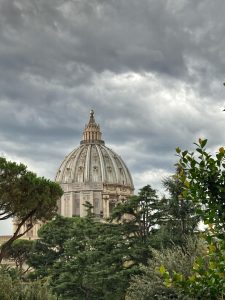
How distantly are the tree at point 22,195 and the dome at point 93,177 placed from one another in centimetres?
9569

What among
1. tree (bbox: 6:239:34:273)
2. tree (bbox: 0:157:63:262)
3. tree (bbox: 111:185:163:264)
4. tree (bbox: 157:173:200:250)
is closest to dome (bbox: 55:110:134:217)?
tree (bbox: 6:239:34:273)

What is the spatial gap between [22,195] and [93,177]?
350 feet

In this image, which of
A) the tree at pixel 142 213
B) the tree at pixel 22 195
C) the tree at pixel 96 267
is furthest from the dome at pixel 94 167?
the tree at pixel 22 195

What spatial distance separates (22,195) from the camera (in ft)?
72.5

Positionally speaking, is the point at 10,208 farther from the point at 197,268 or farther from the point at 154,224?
the point at 197,268

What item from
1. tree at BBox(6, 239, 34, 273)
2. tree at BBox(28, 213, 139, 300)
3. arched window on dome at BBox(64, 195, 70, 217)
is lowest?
tree at BBox(28, 213, 139, 300)

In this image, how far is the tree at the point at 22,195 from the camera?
21.7 meters

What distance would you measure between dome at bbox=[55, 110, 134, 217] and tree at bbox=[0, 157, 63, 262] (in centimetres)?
9569

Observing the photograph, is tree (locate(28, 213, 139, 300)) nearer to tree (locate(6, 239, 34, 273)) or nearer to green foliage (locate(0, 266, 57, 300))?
green foliage (locate(0, 266, 57, 300))

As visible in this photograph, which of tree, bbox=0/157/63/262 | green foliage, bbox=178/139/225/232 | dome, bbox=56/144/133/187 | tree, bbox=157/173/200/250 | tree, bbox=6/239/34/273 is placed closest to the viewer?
green foliage, bbox=178/139/225/232

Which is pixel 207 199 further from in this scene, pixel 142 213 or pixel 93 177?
pixel 93 177

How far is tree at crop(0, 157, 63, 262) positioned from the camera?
2172 centimetres

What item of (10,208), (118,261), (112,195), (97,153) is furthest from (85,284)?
(97,153)

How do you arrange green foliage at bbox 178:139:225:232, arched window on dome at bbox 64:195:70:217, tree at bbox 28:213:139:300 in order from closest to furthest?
1. green foliage at bbox 178:139:225:232
2. tree at bbox 28:213:139:300
3. arched window on dome at bbox 64:195:70:217
